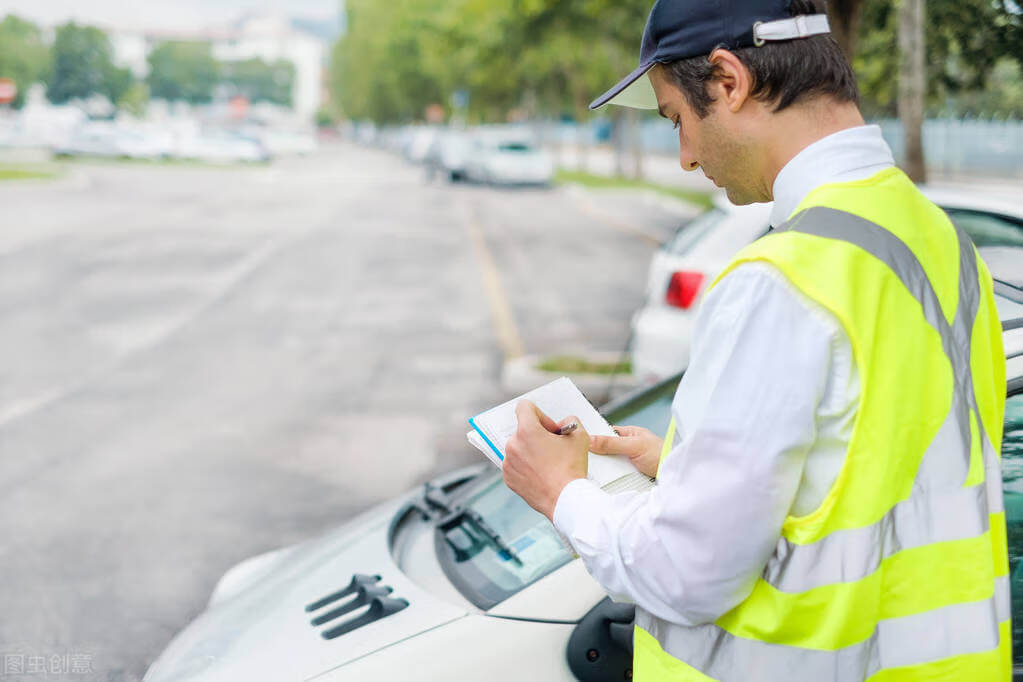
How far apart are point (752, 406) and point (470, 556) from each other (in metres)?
1.26

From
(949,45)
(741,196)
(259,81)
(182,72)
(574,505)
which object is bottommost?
(574,505)

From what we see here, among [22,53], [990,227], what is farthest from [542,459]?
[22,53]

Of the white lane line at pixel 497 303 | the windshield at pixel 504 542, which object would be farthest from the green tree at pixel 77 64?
the windshield at pixel 504 542

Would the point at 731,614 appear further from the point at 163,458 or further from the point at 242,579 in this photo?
the point at 163,458

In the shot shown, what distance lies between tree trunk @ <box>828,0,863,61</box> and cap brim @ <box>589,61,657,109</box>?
5.22 m

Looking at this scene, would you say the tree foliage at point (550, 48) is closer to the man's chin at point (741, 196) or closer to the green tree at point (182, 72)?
the man's chin at point (741, 196)

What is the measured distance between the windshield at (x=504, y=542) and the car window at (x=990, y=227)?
7.86ft

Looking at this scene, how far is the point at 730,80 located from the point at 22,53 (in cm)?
5536

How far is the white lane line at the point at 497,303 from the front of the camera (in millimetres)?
10258

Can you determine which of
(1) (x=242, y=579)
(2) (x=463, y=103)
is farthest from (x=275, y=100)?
(1) (x=242, y=579)

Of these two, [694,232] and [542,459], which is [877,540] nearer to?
[542,459]

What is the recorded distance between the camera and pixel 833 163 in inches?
56.7

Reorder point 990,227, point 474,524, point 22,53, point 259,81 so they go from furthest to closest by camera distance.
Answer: point 259,81 < point 22,53 < point 990,227 < point 474,524

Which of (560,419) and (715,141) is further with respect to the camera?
(560,419)
